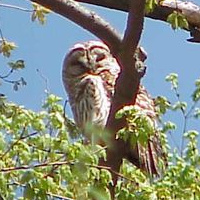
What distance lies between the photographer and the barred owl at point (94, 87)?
2.73m

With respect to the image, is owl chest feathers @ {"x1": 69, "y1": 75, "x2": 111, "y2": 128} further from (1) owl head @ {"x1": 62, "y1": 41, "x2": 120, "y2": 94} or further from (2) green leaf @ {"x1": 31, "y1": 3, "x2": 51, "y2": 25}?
(2) green leaf @ {"x1": 31, "y1": 3, "x2": 51, "y2": 25}

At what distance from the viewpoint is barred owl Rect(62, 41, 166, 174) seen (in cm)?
273

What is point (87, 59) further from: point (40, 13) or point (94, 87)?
point (40, 13)

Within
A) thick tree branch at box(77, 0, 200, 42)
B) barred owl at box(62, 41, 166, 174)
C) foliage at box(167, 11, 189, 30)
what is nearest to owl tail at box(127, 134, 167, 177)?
barred owl at box(62, 41, 166, 174)

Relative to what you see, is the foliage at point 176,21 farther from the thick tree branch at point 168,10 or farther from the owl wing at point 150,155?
the owl wing at point 150,155

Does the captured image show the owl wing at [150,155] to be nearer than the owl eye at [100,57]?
Yes

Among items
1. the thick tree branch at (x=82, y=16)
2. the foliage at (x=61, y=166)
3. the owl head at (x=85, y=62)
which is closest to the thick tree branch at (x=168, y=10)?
the thick tree branch at (x=82, y=16)

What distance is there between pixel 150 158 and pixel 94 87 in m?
0.48

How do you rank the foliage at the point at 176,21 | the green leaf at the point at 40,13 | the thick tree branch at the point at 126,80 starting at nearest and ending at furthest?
the foliage at the point at 176,21 → the thick tree branch at the point at 126,80 → the green leaf at the point at 40,13

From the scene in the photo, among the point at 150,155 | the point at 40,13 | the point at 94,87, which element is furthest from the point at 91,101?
the point at 40,13

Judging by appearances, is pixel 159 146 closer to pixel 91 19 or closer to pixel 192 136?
pixel 192 136

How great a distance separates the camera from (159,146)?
2613mm

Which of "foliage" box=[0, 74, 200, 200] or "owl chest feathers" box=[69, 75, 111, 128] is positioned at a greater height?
"owl chest feathers" box=[69, 75, 111, 128]

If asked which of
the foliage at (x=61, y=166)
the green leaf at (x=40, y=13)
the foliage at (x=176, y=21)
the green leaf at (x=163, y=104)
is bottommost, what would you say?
the foliage at (x=61, y=166)
